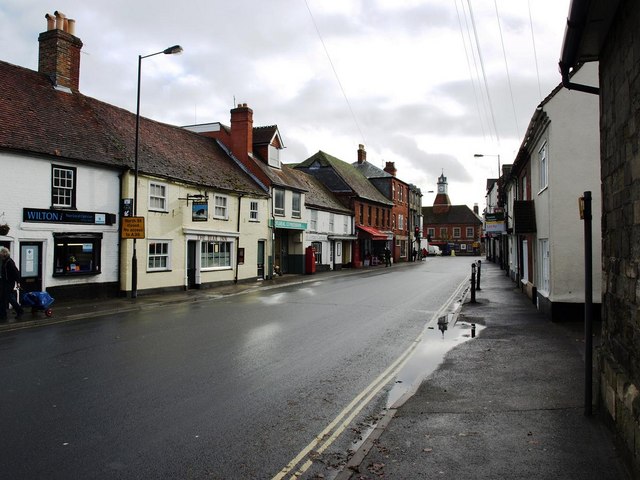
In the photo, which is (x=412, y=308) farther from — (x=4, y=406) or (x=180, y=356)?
(x=4, y=406)

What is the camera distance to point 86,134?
19.1 m

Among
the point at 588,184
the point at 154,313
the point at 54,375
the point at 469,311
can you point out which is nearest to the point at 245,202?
the point at 154,313

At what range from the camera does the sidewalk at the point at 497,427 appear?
4574 mm

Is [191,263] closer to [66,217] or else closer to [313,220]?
[66,217]

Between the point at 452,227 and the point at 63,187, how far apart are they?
91365mm

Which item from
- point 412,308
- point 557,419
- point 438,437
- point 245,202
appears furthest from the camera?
point 245,202

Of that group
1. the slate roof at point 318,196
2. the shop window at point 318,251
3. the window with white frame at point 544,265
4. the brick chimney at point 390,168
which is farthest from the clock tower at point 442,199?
the window with white frame at point 544,265

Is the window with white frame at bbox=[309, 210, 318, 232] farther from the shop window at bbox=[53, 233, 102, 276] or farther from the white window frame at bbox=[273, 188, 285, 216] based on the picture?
the shop window at bbox=[53, 233, 102, 276]

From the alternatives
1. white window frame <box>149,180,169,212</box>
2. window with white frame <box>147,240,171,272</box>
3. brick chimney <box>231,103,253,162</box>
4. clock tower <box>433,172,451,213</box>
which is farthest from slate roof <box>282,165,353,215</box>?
clock tower <box>433,172,451,213</box>

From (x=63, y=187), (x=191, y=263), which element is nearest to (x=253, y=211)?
(x=191, y=263)

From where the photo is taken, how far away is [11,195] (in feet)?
50.3

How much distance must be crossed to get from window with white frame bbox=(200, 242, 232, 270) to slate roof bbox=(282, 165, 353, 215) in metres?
10.4

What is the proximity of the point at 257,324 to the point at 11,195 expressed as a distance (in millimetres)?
9144

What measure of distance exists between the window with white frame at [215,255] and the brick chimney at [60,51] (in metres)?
8.90
